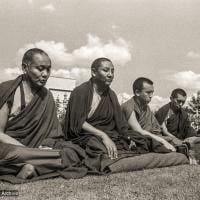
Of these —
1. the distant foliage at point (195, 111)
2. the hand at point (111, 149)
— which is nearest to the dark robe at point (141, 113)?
the hand at point (111, 149)

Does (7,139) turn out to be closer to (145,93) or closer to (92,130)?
(92,130)

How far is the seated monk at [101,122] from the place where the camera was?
218 inches

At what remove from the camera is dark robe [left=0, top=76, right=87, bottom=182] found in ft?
14.4

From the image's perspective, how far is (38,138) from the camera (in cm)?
499

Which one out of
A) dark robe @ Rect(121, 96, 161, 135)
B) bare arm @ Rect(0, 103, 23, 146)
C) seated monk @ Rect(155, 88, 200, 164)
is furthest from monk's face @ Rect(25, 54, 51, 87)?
seated monk @ Rect(155, 88, 200, 164)

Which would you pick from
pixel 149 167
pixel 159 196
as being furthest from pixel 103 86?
pixel 159 196

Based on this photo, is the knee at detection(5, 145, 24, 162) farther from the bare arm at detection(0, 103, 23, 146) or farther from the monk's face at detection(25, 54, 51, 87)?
the monk's face at detection(25, 54, 51, 87)

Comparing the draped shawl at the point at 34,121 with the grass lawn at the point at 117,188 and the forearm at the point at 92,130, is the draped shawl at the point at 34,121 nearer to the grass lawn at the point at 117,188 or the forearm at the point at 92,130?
the forearm at the point at 92,130

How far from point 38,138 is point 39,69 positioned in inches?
38.3

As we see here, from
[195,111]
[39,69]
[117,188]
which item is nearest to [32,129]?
[39,69]

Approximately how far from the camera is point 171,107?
912cm

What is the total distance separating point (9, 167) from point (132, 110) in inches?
129

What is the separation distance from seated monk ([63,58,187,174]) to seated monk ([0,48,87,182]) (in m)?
0.57

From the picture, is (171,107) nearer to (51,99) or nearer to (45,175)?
(51,99)
